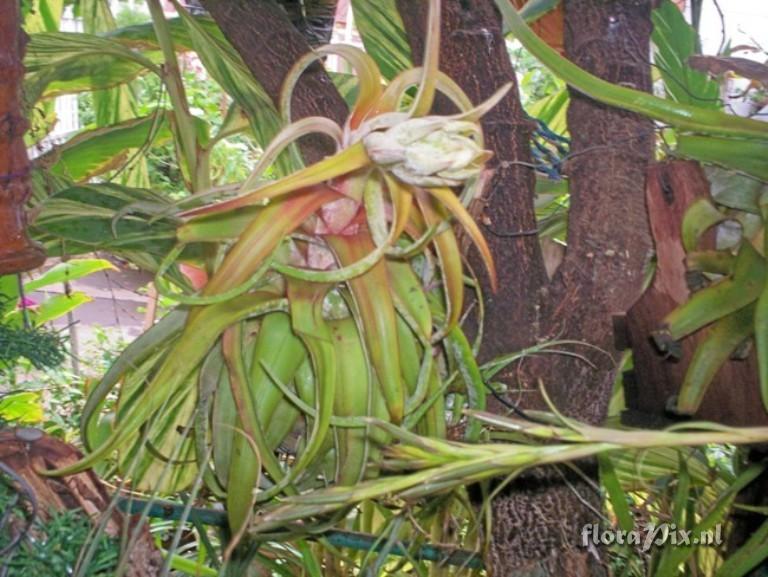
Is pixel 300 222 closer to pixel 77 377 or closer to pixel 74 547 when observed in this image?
pixel 74 547

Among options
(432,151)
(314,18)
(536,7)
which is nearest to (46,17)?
(314,18)

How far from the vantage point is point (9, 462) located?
35 centimetres

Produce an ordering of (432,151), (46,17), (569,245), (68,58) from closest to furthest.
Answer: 1. (432,151)
2. (569,245)
3. (68,58)
4. (46,17)

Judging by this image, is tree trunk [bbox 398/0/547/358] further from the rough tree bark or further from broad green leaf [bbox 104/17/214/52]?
broad green leaf [bbox 104/17/214/52]

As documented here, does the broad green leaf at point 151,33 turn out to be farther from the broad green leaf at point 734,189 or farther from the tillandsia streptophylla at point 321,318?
the broad green leaf at point 734,189

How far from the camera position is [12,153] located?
353 millimetres

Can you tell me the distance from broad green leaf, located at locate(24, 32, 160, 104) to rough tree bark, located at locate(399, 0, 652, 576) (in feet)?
0.77

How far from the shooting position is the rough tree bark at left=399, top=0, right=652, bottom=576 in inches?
17.9

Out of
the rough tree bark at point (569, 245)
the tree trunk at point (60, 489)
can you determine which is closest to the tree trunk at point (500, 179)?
the rough tree bark at point (569, 245)

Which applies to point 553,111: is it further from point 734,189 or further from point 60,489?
point 60,489

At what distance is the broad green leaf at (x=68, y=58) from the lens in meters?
0.56

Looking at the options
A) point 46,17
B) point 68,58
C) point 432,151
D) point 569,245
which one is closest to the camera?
point 432,151

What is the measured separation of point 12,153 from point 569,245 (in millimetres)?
287

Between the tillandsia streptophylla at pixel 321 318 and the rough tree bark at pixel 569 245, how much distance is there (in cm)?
5
